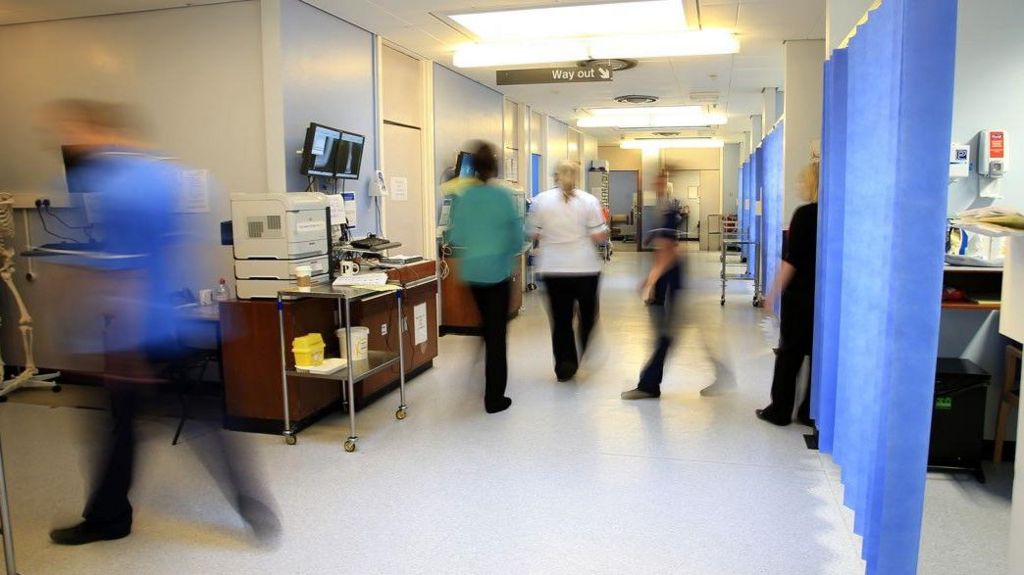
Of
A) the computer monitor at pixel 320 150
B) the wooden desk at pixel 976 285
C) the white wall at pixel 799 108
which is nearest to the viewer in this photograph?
the wooden desk at pixel 976 285

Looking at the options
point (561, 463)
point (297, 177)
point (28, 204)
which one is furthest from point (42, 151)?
point (561, 463)

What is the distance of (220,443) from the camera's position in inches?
121

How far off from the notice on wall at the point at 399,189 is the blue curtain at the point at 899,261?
4.70 m

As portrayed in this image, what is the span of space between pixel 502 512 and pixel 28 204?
4.81 m

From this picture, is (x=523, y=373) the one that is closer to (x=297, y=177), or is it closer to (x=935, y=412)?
(x=297, y=177)

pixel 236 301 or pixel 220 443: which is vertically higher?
pixel 236 301

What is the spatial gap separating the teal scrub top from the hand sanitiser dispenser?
289cm

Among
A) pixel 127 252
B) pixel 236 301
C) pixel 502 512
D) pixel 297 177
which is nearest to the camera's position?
pixel 127 252

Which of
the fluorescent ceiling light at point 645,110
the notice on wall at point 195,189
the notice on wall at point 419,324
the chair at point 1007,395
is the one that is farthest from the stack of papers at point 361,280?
the fluorescent ceiling light at point 645,110

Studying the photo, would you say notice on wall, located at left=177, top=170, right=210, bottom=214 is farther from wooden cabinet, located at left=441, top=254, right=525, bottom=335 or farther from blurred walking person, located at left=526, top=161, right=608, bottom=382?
wooden cabinet, located at left=441, top=254, right=525, bottom=335

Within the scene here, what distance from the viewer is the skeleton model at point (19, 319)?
5.47 meters

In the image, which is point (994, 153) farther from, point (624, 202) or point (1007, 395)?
point (624, 202)

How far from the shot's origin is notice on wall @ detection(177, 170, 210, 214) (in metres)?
5.23

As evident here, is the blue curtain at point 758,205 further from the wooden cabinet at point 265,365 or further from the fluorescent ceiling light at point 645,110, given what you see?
the wooden cabinet at point 265,365
